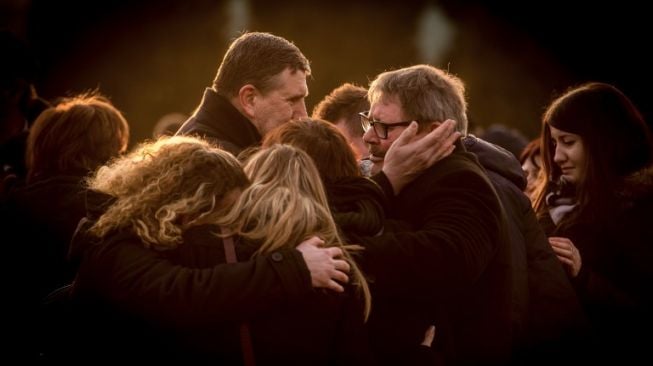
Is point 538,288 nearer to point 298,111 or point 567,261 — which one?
point 567,261

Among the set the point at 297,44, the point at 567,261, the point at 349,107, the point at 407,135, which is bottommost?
the point at 297,44

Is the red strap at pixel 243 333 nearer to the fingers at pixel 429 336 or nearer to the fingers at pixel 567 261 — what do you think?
the fingers at pixel 429 336

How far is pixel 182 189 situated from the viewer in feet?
10.2

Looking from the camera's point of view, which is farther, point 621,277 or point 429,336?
point 621,277

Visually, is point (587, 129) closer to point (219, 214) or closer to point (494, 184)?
point (494, 184)

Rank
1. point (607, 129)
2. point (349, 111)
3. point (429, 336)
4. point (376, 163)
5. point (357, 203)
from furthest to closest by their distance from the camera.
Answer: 1. point (349, 111)
2. point (607, 129)
3. point (376, 163)
4. point (429, 336)
5. point (357, 203)

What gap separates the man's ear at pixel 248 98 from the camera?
4.70 metres

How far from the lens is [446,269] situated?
3.31 meters

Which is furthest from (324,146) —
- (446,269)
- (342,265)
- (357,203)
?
(446,269)

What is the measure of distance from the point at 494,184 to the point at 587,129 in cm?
101

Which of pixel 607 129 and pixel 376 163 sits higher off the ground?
pixel 376 163

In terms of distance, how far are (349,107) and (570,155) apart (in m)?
1.18

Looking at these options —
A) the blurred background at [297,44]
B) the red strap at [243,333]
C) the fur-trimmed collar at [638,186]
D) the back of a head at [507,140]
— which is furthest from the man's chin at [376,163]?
the blurred background at [297,44]

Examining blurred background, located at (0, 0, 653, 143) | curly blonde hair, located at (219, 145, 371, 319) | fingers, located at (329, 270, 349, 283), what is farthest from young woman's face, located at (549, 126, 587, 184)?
blurred background, located at (0, 0, 653, 143)
